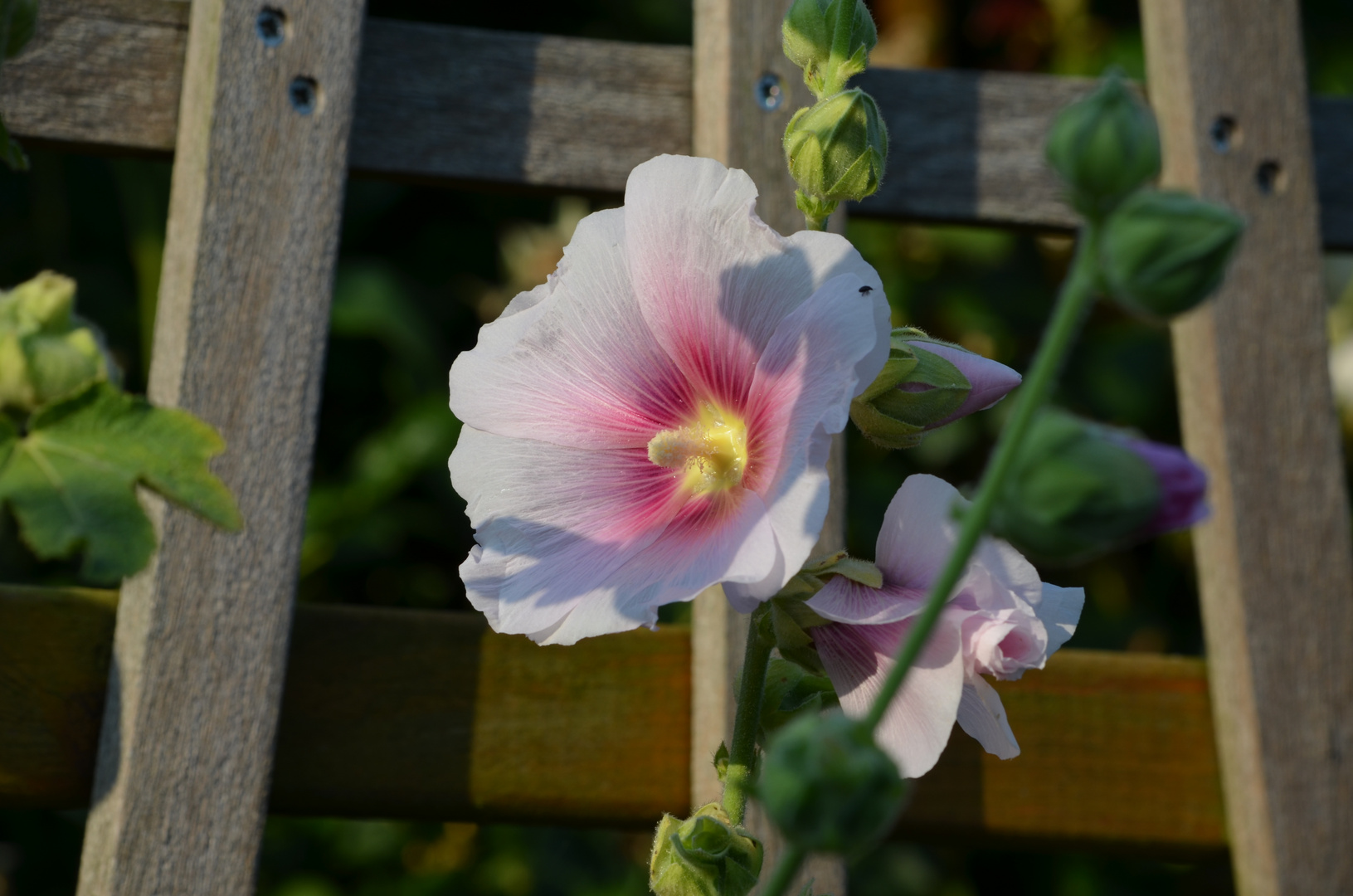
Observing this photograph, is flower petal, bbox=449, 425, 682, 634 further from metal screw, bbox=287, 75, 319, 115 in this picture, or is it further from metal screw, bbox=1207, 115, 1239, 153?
metal screw, bbox=1207, 115, 1239, 153

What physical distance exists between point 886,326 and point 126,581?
1.80 feet

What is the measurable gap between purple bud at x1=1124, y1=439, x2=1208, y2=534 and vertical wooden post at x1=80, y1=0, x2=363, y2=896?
0.60 metres

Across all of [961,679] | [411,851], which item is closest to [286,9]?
[961,679]

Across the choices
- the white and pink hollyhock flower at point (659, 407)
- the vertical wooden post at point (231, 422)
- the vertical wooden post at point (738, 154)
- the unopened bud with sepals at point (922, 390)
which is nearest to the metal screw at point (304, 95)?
the vertical wooden post at point (231, 422)

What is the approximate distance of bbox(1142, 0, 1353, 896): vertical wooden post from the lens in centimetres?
89

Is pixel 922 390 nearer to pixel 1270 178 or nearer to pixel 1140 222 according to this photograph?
pixel 1140 222

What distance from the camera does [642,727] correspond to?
0.84 meters

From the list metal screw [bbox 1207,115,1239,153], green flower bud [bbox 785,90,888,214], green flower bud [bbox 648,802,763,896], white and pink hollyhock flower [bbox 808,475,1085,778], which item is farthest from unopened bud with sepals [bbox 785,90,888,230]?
metal screw [bbox 1207,115,1239,153]

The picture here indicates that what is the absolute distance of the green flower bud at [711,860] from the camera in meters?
0.42

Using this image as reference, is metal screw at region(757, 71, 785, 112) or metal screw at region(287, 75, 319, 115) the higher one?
metal screw at region(757, 71, 785, 112)

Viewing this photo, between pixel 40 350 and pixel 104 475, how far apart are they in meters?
0.04

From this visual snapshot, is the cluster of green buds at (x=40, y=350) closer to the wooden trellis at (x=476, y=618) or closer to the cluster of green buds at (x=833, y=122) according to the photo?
the cluster of green buds at (x=833, y=122)

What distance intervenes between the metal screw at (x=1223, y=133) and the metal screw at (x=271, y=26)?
665 millimetres

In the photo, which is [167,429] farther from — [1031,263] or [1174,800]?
[1031,263]
